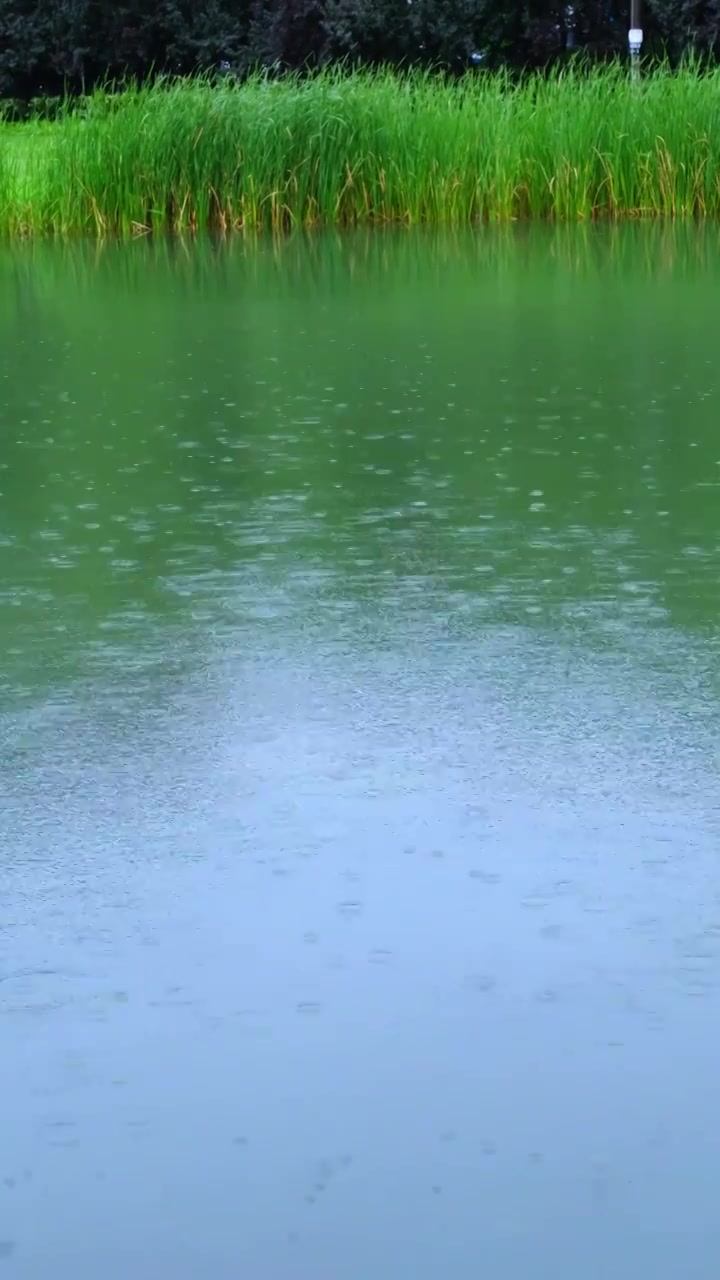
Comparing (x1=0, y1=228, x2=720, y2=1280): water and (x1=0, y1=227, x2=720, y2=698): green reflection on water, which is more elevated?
(x1=0, y1=228, x2=720, y2=1280): water

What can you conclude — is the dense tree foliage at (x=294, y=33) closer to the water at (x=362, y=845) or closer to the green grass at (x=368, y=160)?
the green grass at (x=368, y=160)

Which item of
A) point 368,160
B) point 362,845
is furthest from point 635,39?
point 362,845

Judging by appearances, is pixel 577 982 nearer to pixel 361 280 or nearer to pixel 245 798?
pixel 245 798

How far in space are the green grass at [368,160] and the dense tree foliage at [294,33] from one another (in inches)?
497

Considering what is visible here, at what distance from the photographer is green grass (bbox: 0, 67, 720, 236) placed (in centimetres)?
1681

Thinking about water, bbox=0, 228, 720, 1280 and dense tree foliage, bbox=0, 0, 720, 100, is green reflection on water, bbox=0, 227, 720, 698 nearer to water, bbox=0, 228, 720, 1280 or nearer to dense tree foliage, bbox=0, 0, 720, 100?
water, bbox=0, 228, 720, 1280

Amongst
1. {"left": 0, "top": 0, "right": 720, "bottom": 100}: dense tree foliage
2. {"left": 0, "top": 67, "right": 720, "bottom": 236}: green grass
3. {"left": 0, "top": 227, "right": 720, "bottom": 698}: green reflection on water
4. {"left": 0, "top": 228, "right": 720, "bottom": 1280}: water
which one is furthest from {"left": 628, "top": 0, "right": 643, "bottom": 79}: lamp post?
{"left": 0, "top": 228, "right": 720, "bottom": 1280}: water

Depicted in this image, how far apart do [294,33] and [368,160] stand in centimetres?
1355

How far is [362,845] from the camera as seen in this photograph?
4.04 meters

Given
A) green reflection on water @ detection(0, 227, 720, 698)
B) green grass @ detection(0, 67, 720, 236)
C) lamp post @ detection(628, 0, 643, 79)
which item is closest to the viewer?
green reflection on water @ detection(0, 227, 720, 698)

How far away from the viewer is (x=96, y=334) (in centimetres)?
1152

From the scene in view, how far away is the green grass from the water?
28.2ft

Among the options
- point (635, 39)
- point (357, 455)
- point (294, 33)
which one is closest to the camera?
point (357, 455)

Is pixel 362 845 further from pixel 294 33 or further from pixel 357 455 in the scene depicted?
pixel 294 33
